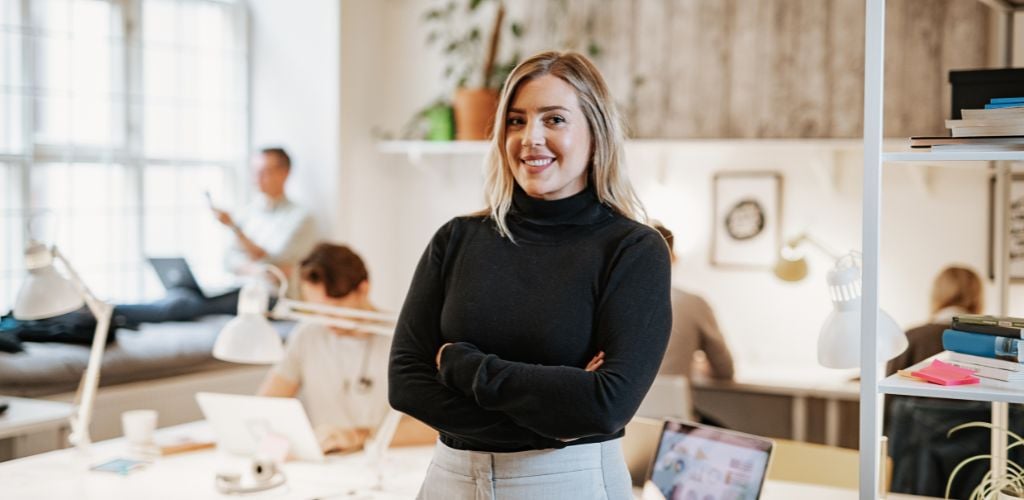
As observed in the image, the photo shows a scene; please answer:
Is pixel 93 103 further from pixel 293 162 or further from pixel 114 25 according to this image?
pixel 293 162

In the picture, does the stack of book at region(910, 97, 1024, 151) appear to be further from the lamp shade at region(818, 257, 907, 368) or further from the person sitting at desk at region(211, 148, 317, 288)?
the person sitting at desk at region(211, 148, 317, 288)

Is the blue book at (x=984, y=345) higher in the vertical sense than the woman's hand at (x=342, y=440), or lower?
higher

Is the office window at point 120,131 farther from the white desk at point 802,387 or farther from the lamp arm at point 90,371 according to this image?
the white desk at point 802,387

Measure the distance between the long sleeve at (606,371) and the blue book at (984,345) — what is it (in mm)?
566

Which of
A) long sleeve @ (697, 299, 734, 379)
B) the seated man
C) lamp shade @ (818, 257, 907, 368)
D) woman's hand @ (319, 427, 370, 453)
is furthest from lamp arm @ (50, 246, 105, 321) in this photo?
long sleeve @ (697, 299, 734, 379)

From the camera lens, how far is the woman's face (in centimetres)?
178

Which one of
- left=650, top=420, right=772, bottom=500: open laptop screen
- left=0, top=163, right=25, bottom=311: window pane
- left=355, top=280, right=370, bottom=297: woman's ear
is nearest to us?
left=650, top=420, right=772, bottom=500: open laptop screen

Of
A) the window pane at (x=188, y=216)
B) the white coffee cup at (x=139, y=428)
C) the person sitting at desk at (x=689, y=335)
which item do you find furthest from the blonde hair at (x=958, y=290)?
the window pane at (x=188, y=216)

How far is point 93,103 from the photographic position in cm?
492

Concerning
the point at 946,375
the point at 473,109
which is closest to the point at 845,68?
the point at 473,109

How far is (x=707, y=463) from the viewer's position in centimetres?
233

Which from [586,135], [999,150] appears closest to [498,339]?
[586,135]

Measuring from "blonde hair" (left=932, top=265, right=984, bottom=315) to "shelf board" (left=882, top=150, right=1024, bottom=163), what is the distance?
255cm

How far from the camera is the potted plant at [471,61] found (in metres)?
5.30
